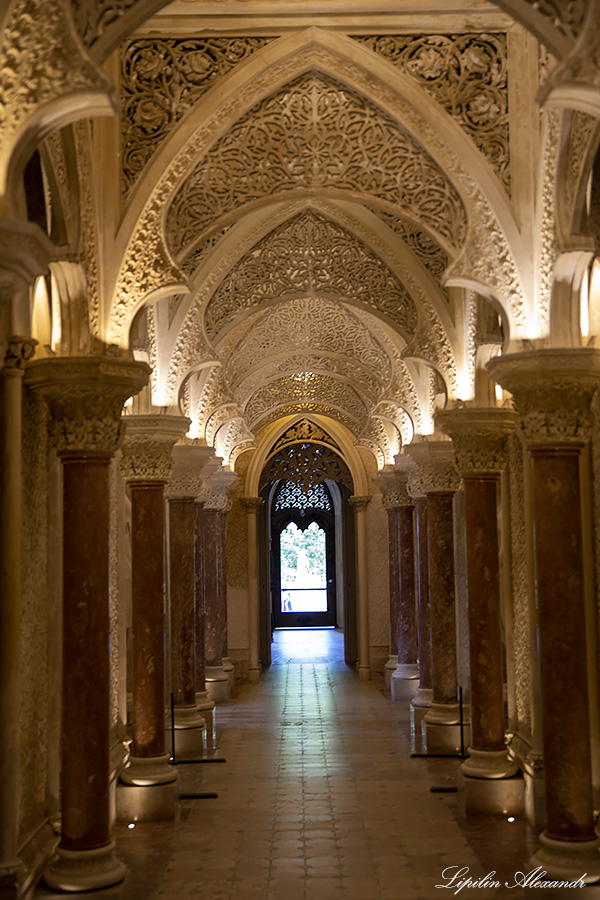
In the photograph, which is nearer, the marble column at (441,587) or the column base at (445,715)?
the marble column at (441,587)

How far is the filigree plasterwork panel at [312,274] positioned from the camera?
867 centimetres

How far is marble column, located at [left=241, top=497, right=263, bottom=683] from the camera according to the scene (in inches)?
705

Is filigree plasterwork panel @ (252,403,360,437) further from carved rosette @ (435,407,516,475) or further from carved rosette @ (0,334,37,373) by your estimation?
carved rosette @ (0,334,37,373)

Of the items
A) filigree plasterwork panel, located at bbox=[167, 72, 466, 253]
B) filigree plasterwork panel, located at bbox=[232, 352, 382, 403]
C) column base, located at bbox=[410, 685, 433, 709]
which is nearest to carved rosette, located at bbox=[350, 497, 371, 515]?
filigree plasterwork panel, located at bbox=[232, 352, 382, 403]

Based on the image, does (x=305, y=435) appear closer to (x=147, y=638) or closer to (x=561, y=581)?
(x=147, y=638)

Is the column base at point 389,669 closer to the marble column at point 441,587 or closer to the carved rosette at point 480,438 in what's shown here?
the marble column at point 441,587

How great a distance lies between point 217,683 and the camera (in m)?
14.8

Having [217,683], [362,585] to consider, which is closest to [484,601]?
[217,683]

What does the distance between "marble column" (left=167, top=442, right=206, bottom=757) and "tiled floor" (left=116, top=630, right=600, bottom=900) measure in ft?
1.51

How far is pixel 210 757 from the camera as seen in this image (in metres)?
10.5

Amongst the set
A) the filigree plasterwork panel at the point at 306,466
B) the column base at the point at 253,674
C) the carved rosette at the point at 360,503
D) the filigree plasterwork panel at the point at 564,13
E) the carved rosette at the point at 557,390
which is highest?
the filigree plasterwork panel at the point at 564,13

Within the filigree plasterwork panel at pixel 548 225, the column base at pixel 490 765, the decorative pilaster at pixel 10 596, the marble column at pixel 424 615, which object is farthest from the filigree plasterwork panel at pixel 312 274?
the decorative pilaster at pixel 10 596

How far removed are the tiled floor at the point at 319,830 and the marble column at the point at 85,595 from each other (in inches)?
27.8

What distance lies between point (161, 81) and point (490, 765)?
542 cm
